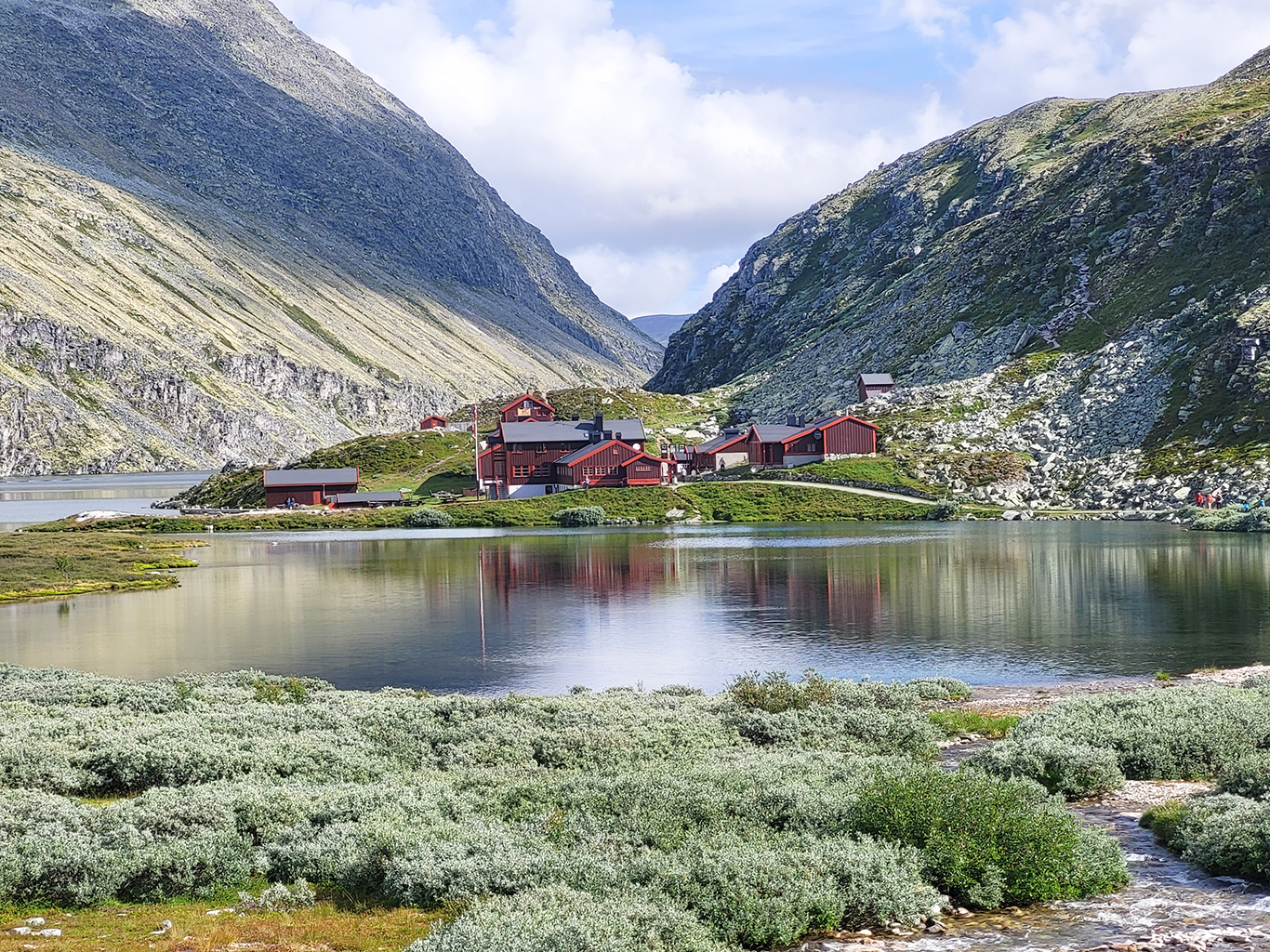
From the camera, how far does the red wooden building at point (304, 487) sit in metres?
132

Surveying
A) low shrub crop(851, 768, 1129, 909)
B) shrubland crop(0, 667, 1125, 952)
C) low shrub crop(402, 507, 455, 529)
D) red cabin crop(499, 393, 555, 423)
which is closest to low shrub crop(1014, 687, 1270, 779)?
shrubland crop(0, 667, 1125, 952)

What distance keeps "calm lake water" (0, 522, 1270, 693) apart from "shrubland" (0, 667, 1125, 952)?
16.0m

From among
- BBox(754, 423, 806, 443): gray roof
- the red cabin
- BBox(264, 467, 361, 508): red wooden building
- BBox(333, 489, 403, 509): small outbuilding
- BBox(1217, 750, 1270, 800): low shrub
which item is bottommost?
BBox(1217, 750, 1270, 800): low shrub

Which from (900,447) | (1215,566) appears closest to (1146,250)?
(900,447)

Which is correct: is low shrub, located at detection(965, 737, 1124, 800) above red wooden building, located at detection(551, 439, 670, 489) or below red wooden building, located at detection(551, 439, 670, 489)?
below

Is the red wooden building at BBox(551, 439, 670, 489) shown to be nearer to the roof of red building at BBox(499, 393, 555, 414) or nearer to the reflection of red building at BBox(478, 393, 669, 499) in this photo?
the reflection of red building at BBox(478, 393, 669, 499)

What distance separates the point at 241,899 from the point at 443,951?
15.3 ft

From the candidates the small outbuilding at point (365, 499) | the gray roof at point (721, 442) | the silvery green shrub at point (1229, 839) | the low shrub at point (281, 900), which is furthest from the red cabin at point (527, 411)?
the silvery green shrub at point (1229, 839)

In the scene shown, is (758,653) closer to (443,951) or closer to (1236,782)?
(1236,782)

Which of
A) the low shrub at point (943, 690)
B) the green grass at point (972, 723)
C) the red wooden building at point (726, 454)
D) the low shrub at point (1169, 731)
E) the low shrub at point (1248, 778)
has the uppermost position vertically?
the red wooden building at point (726, 454)

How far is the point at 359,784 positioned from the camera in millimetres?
18938

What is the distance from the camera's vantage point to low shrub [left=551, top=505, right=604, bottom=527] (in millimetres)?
112812

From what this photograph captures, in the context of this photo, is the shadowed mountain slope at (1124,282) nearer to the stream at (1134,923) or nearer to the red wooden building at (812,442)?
the red wooden building at (812,442)

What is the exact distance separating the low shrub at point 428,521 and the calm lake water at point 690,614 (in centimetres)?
2192
